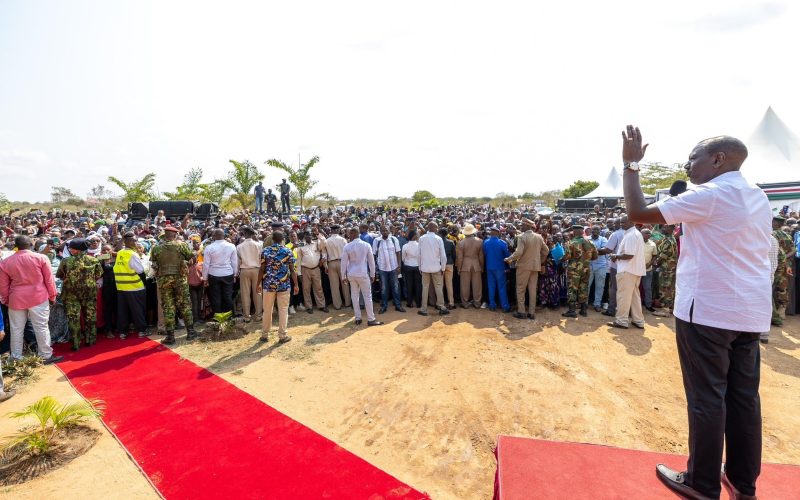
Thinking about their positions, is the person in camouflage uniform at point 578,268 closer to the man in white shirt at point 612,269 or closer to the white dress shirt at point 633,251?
the man in white shirt at point 612,269

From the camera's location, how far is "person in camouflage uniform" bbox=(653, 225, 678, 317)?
25.3 ft

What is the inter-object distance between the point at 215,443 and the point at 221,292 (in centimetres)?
455

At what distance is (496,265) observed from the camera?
8.18m

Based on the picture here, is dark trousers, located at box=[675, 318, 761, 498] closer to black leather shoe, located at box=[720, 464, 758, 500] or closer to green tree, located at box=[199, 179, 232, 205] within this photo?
black leather shoe, located at box=[720, 464, 758, 500]

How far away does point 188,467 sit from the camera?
3.40 meters

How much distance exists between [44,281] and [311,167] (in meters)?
15.8

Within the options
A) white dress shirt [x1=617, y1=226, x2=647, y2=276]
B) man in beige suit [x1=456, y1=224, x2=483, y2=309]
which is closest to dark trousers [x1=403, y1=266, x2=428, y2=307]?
man in beige suit [x1=456, y1=224, x2=483, y2=309]

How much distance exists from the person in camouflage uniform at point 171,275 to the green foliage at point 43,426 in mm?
2650

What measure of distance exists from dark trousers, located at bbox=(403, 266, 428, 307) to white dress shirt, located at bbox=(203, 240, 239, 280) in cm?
367

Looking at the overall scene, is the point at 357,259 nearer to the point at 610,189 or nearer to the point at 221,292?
the point at 221,292

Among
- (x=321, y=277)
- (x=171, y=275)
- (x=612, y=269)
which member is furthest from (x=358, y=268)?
(x=612, y=269)

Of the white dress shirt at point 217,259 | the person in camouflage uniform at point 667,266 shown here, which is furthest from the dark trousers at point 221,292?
the person in camouflage uniform at point 667,266

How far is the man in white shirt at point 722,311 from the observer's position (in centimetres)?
187

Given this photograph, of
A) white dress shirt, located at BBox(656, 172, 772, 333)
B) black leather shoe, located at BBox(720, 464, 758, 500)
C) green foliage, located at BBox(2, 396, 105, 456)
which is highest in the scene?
white dress shirt, located at BBox(656, 172, 772, 333)
